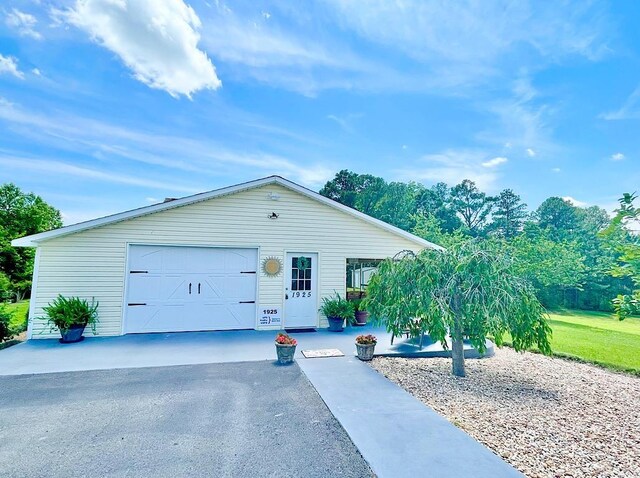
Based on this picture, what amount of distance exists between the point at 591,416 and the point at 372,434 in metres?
→ 2.77

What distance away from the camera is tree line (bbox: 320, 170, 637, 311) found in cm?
1686

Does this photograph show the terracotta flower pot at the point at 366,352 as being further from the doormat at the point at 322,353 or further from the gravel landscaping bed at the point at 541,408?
the doormat at the point at 322,353

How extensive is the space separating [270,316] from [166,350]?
2660 millimetres

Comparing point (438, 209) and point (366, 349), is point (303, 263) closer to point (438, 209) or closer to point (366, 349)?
point (366, 349)

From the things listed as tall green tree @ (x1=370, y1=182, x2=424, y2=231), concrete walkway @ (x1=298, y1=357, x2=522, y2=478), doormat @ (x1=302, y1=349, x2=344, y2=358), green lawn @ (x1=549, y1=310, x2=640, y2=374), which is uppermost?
tall green tree @ (x1=370, y1=182, x2=424, y2=231)

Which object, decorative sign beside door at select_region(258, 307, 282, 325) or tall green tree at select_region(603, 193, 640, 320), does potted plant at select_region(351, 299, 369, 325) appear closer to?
decorative sign beside door at select_region(258, 307, 282, 325)

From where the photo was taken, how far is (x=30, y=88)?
7.74 m

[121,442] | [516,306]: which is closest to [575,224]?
[516,306]

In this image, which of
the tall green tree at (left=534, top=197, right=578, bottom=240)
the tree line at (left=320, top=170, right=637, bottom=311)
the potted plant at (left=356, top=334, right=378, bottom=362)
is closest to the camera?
the potted plant at (left=356, top=334, right=378, bottom=362)

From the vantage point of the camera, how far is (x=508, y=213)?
3409 cm

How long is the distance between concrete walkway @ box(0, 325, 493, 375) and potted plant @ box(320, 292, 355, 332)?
15.9 inches

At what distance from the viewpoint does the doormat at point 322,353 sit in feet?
18.8

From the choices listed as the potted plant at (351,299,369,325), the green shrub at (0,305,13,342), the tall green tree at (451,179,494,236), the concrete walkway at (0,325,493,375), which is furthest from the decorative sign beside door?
the tall green tree at (451,179,494,236)

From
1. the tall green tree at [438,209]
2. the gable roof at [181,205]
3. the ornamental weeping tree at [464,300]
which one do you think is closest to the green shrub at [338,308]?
the gable roof at [181,205]
